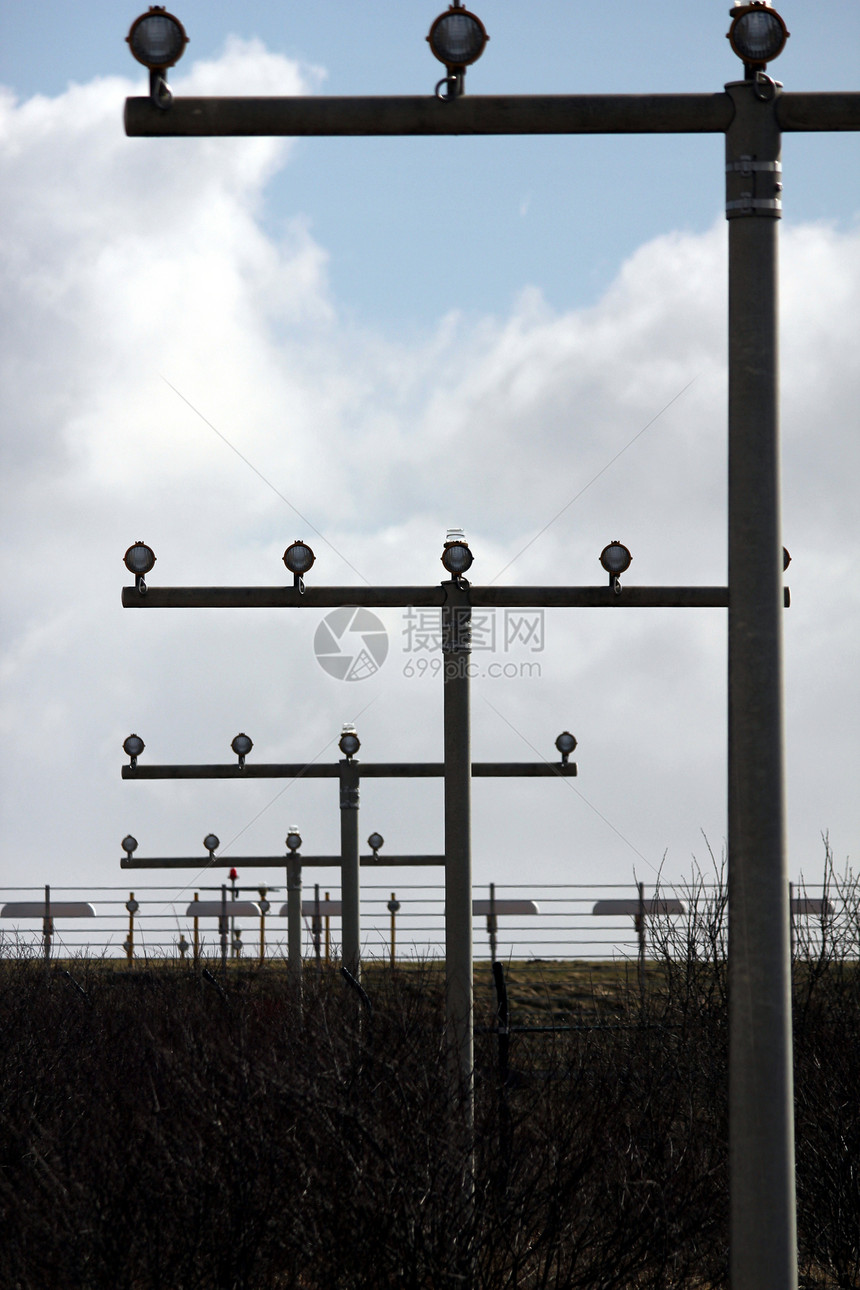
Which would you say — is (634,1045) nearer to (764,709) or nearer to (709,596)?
(709,596)

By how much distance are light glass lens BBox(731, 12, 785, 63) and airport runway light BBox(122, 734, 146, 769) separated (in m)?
17.5

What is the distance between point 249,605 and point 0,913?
29593 mm

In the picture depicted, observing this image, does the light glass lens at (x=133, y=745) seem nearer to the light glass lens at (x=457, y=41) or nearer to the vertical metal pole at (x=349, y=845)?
the vertical metal pole at (x=349, y=845)

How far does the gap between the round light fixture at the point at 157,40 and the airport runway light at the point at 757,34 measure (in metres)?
2.64

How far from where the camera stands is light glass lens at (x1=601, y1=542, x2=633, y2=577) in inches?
543

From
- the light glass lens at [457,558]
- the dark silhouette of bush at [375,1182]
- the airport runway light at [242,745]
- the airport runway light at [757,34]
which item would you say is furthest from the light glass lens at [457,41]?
the airport runway light at [242,745]

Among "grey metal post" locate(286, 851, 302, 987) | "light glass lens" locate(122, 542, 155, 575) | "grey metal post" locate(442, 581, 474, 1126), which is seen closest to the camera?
"grey metal post" locate(442, 581, 474, 1126)

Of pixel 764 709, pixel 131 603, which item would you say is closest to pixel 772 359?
pixel 764 709

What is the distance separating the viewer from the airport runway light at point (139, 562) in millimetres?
14227

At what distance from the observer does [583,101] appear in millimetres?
6992

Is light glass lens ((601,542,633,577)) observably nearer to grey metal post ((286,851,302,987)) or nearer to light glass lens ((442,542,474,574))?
light glass lens ((442,542,474,574))

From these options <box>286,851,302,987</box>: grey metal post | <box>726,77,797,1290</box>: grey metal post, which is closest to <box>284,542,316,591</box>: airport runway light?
<box>726,77,797,1290</box>: grey metal post

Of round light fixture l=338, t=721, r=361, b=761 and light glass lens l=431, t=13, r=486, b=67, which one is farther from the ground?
light glass lens l=431, t=13, r=486, b=67


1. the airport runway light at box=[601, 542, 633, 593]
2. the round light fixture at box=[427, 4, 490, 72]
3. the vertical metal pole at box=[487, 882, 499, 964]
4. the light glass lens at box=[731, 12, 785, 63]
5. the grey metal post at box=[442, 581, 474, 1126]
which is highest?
the round light fixture at box=[427, 4, 490, 72]
